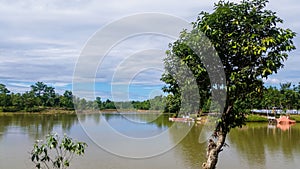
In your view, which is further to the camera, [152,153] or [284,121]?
[284,121]

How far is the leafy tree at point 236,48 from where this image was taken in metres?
3.61

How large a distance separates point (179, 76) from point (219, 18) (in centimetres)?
87

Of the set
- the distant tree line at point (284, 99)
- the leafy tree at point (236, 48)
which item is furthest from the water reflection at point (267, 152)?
the distant tree line at point (284, 99)

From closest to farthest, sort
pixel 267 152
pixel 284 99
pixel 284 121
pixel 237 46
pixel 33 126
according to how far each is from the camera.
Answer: pixel 237 46 < pixel 267 152 < pixel 33 126 < pixel 284 121 < pixel 284 99

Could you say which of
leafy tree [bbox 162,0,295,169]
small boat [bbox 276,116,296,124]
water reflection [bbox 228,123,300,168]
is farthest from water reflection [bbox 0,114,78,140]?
small boat [bbox 276,116,296,124]

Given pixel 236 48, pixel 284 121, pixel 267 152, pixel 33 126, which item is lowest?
pixel 267 152

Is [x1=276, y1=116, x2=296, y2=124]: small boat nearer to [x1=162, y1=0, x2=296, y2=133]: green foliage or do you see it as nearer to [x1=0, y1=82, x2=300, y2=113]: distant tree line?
[x1=0, y1=82, x2=300, y2=113]: distant tree line

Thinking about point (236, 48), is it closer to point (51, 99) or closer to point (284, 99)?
point (284, 99)

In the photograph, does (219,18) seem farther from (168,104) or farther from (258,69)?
(168,104)

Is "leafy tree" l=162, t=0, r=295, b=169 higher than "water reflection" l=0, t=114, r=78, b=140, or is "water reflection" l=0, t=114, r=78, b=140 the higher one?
"leafy tree" l=162, t=0, r=295, b=169

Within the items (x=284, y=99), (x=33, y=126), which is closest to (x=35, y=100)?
(x=33, y=126)

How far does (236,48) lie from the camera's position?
3.68 meters

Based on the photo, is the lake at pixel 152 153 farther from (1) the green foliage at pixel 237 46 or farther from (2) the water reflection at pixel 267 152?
(1) the green foliage at pixel 237 46

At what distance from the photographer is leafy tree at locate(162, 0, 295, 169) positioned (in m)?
3.61
